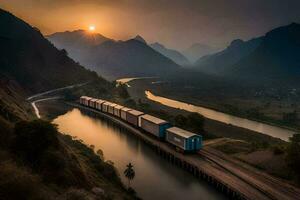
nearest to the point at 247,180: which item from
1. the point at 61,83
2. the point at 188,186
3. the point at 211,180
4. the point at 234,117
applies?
the point at 211,180

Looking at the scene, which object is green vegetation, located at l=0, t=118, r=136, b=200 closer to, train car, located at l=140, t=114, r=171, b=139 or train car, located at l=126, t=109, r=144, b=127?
train car, located at l=140, t=114, r=171, b=139

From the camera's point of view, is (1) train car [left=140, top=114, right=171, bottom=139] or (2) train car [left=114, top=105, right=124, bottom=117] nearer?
(1) train car [left=140, top=114, right=171, bottom=139]

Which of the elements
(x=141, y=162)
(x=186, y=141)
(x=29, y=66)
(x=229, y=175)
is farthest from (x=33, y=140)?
(x=29, y=66)

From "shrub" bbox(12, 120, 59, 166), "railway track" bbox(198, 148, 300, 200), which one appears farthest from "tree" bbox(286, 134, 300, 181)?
"shrub" bbox(12, 120, 59, 166)

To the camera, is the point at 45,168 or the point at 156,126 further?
the point at 156,126

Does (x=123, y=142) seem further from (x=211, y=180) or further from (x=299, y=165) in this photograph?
(x=299, y=165)

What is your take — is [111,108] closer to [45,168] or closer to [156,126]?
[156,126]

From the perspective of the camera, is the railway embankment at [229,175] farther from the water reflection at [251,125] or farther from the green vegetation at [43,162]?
the water reflection at [251,125]
